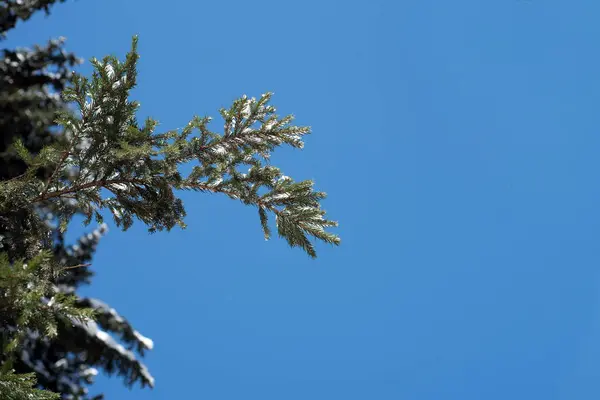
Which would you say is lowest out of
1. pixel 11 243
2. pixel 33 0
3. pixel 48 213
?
pixel 11 243

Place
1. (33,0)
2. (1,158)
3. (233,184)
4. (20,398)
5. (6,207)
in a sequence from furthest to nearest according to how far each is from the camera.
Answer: (33,0), (1,158), (233,184), (6,207), (20,398)

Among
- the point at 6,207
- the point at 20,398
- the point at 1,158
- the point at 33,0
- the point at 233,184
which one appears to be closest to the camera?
the point at 20,398

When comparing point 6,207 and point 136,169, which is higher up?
point 136,169

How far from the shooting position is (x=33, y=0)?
1112 centimetres

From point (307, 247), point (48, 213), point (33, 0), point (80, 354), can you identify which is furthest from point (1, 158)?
point (307, 247)

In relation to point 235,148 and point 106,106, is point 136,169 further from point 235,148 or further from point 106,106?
point 235,148

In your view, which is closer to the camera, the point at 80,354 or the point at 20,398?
the point at 20,398

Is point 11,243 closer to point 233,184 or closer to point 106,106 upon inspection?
point 106,106

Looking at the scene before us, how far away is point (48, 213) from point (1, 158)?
640cm

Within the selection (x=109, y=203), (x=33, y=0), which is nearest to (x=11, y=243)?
(x=109, y=203)

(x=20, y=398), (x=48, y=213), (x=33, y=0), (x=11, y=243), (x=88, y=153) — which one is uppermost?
(x=33, y=0)

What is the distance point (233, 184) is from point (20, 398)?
7.31 ft

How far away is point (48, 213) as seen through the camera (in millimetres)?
4812

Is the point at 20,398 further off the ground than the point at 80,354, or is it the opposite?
the point at 80,354
